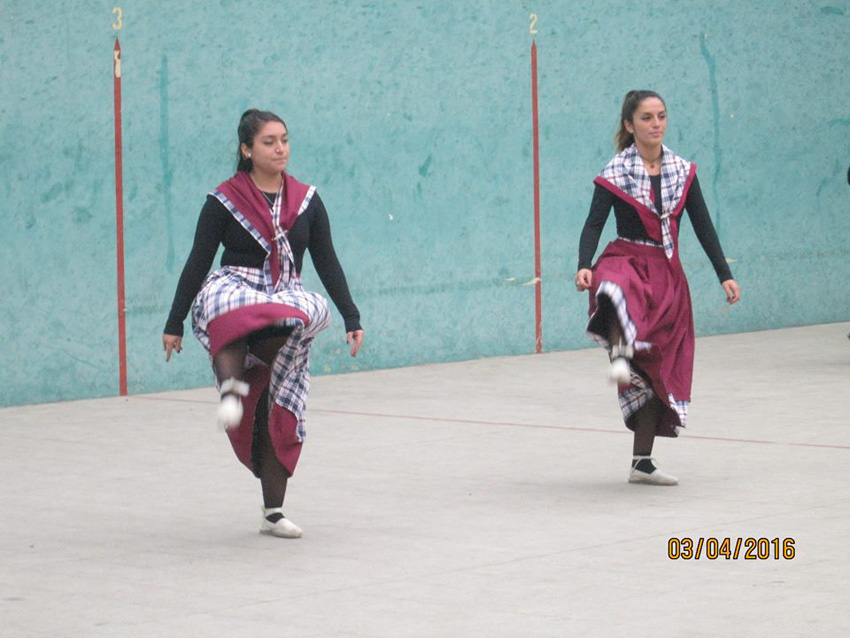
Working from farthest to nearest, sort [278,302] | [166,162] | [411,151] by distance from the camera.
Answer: [411,151], [166,162], [278,302]

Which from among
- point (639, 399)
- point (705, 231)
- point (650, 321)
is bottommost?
point (639, 399)

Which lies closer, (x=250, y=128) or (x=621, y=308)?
(x=250, y=128)

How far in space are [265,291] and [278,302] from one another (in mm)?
211

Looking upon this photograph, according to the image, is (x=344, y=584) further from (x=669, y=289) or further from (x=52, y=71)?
(x=52, y=71)

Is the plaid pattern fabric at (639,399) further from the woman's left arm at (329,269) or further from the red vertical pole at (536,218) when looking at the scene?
the red vertical pole at (536,218)

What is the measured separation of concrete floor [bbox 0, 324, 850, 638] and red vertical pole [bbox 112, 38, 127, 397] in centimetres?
37

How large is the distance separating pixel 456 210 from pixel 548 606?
8016 mm

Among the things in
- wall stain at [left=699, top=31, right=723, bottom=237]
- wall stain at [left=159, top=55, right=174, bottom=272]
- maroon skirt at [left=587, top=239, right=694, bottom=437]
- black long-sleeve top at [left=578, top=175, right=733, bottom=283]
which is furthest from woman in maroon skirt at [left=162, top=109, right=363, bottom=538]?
wall stain at [left=699, top=31, right=723, bottom=237]

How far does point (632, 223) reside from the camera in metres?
8.14

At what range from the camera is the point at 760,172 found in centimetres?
1556

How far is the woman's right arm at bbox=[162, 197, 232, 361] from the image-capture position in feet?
23.1

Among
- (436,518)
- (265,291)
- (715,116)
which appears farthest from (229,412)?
(715,116)
